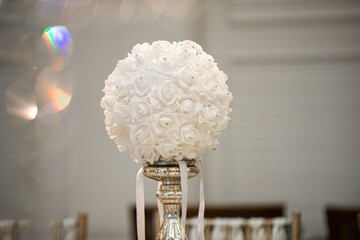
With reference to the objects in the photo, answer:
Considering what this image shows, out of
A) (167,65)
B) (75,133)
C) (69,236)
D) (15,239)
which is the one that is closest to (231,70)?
(75,133)

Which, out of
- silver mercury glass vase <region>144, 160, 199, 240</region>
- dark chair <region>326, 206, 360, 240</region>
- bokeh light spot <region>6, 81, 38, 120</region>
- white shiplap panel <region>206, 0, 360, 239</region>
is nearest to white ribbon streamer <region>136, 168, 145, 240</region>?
silver mercury glass vase <region>144, 160, 199, 240</region>

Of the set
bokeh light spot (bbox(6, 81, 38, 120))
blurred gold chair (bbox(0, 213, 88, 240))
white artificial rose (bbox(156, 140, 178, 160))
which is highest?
bokeh light spot (bbox(6, 81, 38, 120))

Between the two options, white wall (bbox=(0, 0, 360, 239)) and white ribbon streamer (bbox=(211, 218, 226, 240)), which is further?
white wall (bbox=(0, 0, 360, 239))

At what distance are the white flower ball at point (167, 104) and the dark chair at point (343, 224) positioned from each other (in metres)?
1.75

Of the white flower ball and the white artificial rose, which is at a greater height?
the white flower ball

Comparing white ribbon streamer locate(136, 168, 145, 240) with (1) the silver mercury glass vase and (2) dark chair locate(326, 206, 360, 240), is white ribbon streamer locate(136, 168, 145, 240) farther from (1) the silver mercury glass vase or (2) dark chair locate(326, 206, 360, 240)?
(2) dark chair locate(326, 206, 360, 240)

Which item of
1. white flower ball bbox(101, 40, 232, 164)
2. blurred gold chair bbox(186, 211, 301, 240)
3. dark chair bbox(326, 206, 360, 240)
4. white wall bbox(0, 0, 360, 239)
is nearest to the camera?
white flower ball bbox(101, 40, 232, 164)

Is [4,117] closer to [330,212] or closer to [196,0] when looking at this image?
[330,212]

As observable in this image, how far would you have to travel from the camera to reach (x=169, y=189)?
0.91 m

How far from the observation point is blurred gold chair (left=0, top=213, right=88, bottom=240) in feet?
4.36

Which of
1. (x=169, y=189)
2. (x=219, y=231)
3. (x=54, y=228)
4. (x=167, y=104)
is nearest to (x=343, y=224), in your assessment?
(x=219, y=231)

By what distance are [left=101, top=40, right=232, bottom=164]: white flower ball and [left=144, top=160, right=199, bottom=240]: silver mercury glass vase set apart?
2 centimetres

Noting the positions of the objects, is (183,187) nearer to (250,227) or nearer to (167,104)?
(167,104)

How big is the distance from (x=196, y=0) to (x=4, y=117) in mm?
2413
